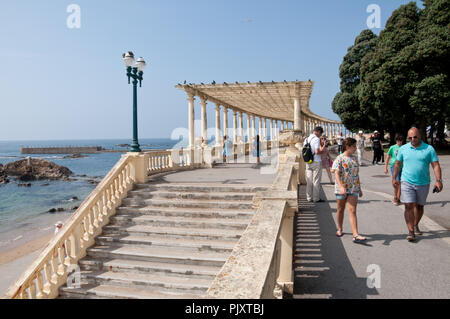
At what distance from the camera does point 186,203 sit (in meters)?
7.73

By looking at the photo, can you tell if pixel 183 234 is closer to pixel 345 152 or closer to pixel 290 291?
pixel 290 291

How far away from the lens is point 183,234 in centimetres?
664

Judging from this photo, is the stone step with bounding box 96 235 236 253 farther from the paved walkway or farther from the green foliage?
the green foliage

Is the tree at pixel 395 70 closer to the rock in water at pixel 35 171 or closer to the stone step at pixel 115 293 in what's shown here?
the stone step at pixel 115 293

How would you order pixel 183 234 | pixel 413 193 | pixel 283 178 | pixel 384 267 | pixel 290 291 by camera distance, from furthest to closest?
1. pixel 183 234
2. pixel 283 178
3. pixel 413 193
4. pixel 384 267
5. pixel 290 291

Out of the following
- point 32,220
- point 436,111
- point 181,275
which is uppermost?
point 436,111

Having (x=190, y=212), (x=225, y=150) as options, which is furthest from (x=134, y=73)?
(x=225, y=150)

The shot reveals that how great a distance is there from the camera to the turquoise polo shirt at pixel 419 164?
5.25 m

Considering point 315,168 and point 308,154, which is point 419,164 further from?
point 315,168

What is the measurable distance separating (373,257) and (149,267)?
398cm

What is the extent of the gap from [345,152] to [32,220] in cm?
2946

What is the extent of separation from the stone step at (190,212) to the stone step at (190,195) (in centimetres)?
46
